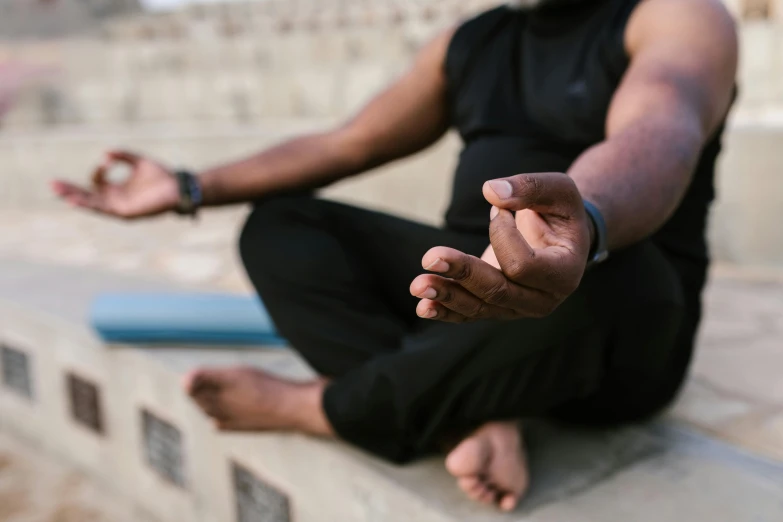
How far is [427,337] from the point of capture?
3.33 ft

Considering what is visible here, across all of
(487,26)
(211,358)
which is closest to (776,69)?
(487,26)

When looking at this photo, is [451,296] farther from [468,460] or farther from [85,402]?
[85,402]

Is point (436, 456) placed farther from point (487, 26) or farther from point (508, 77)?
point (487, 26)

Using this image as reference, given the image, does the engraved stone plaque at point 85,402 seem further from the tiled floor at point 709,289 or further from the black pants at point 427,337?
the black pants at point 427,337

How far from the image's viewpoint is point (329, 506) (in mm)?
1168

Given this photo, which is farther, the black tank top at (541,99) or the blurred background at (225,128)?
the blurred background at (225,128)

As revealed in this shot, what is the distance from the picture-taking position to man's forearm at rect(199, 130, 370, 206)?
133 cm

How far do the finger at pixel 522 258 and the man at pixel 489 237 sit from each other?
0.07 meters

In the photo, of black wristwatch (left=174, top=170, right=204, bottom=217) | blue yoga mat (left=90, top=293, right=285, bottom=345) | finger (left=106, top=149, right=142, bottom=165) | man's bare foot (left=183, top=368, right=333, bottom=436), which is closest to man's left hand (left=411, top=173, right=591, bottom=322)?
man's bare foot (left=183, top=368, right=333, bottom=436)

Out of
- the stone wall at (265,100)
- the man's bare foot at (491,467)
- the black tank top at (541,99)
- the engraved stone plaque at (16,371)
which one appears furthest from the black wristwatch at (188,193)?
the stone wall at (265,100)

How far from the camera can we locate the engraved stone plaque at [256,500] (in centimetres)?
130

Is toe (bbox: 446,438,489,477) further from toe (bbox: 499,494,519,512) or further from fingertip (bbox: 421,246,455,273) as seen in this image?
fingertip (bbox: 421,246,455,273)

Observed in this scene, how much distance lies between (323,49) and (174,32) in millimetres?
2088

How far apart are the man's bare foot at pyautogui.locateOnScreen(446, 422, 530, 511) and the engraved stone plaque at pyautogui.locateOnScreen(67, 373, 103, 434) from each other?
3.59 ft
